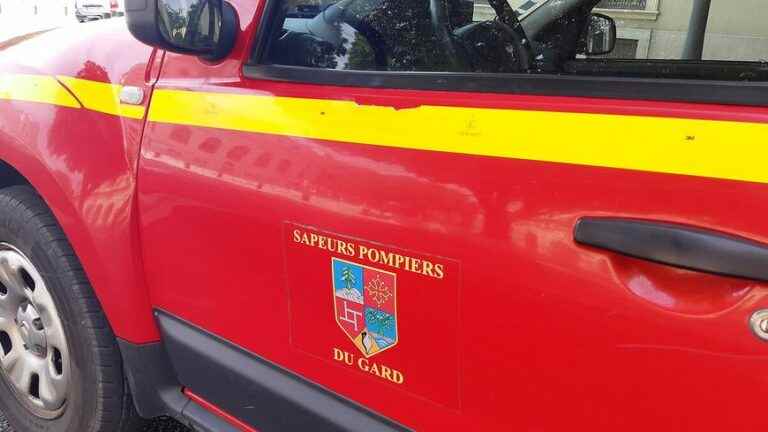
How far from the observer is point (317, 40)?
1707 mm

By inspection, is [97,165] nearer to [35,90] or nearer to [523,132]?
[35,90]

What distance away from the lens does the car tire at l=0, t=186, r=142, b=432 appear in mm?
2037

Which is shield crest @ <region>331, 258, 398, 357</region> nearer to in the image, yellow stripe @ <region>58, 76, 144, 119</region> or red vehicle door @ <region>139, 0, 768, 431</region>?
red vehicle door @ <region>139, 0, 768, 431</region>

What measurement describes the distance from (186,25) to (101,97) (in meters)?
0.43

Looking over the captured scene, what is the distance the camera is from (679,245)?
3.30 ft

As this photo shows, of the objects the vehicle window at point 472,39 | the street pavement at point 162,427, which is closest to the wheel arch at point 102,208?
the vehicle window at point 472,39

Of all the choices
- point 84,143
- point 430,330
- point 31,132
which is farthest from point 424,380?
point 31,132

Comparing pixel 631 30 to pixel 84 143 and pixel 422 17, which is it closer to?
pixel 422 17

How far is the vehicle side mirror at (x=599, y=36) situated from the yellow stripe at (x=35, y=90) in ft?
5.11

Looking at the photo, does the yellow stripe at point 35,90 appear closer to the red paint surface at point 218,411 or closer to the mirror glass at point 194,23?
the mirror glass at point 194,23

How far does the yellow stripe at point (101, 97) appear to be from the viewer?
5.97 ft

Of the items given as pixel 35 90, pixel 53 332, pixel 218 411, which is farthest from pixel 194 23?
pixel 53 332

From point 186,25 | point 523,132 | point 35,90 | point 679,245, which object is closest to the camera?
point 679,245

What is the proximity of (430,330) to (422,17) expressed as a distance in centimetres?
90
